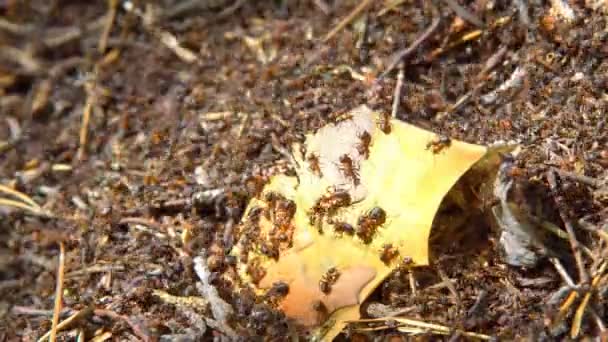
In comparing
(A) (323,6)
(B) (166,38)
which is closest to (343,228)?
(A) (323,6)

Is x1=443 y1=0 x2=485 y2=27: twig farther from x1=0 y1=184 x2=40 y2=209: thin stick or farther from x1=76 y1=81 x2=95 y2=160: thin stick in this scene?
x1=0 y1=184 x2=40 y2=209: thin stick

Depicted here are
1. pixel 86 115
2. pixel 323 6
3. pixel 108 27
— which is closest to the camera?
pixel 323 6

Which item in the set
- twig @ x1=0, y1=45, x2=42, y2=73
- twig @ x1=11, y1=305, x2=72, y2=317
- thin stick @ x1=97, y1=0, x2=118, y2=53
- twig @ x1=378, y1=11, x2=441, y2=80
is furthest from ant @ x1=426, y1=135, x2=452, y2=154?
twig @ x1=0, y1=45, x2=42, y2=73

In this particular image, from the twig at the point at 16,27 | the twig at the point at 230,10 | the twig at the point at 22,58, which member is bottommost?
the twig at the point at 230,10

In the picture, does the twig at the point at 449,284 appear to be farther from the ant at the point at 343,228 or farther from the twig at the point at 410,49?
the twig at the point at 410,49

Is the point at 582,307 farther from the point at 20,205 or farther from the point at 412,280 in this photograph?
the point at 20,205

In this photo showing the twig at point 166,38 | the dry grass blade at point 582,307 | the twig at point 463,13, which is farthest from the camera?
the twig at point 166,38

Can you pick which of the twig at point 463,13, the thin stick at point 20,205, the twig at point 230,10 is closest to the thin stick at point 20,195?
the thin stick at point 20,205
